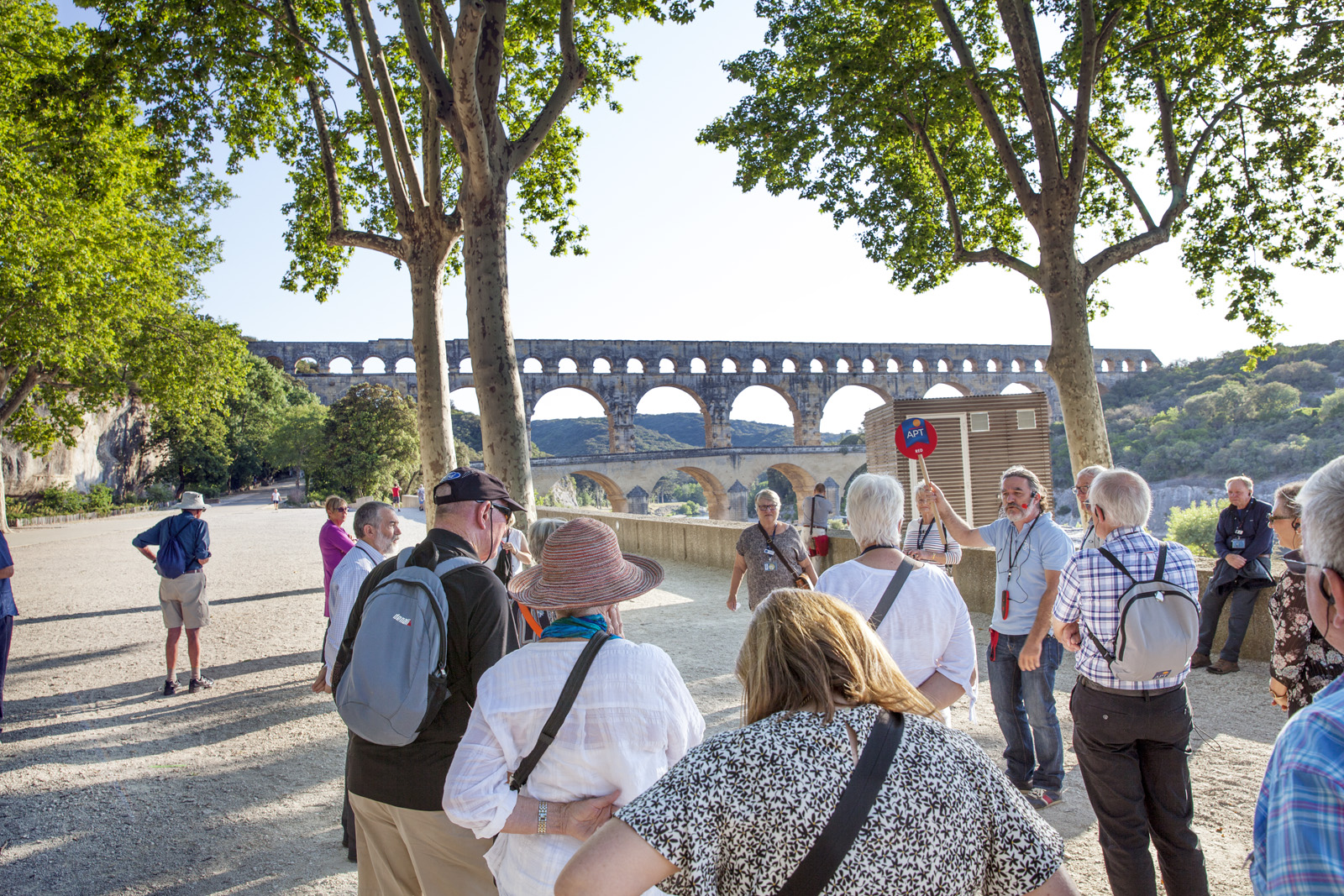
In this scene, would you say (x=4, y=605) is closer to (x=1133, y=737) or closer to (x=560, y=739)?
(x=560, y=739)

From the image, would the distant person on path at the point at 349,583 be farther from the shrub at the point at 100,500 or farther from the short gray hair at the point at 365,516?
the shrub at the point at 100,500

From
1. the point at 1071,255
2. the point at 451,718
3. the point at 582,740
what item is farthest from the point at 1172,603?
the point at 1071,255

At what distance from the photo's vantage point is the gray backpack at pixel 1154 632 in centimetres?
251

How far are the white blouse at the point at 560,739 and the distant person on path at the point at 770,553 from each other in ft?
11.4

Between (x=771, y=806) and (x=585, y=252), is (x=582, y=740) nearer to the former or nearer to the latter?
(x=771, y=806)

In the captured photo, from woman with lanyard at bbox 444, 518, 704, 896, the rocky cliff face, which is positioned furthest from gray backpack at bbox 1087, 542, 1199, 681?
the rocky cliff face

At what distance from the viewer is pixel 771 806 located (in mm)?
1188

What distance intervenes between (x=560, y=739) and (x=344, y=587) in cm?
242

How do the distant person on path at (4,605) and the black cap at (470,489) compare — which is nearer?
the black cap at (470,489)

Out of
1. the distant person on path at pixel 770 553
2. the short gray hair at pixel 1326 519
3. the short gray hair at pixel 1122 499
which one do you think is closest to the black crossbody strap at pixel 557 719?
the short gray hair at pixel 1326 519

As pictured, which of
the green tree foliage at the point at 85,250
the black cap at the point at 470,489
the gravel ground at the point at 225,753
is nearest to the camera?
the black cap at the point at 470,489

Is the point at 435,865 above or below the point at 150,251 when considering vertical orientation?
below

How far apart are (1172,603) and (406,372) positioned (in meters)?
47.6

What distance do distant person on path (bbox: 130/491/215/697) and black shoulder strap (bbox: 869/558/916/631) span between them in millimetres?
5359
